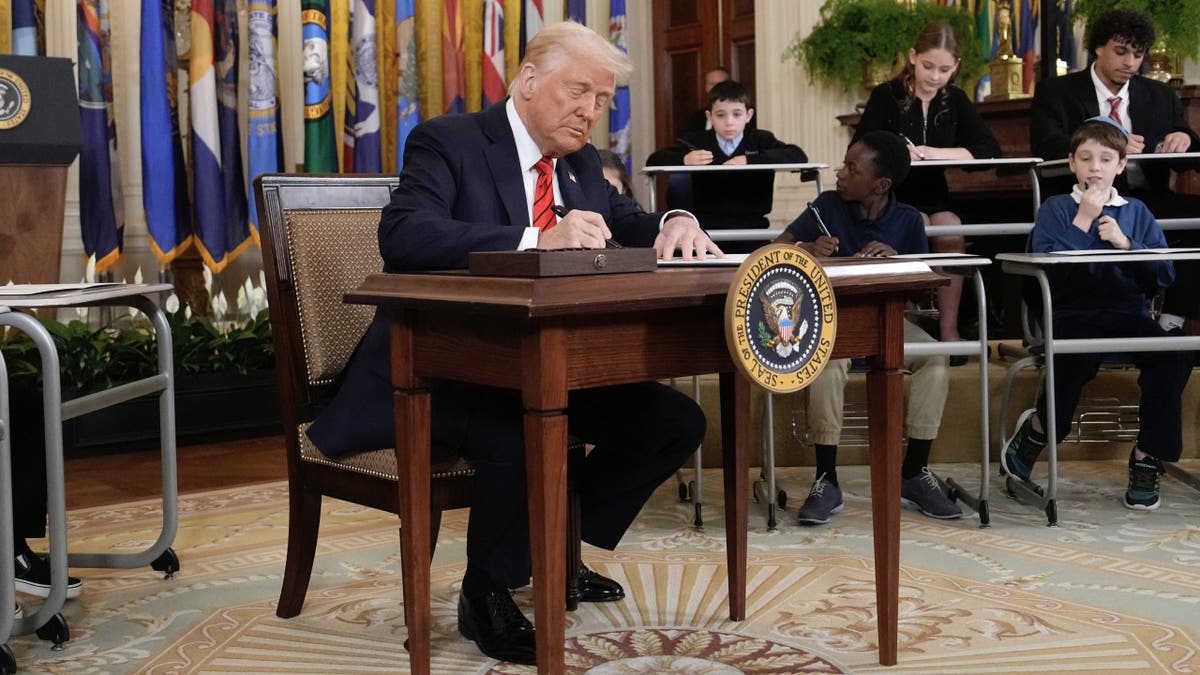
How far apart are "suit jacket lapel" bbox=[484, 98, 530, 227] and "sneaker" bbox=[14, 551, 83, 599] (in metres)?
1.12

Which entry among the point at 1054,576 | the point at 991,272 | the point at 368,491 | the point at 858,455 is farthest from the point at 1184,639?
the point at 991,272

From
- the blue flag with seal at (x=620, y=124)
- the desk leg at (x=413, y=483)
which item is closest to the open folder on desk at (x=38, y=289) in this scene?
the desk leg at (x=413, y=483)

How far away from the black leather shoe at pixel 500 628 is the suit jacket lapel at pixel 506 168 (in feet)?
2.10

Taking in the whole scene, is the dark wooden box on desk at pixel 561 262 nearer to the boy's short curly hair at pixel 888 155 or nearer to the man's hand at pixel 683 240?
the man's hand at pixel 683 240

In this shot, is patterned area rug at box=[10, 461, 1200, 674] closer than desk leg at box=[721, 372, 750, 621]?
Yes

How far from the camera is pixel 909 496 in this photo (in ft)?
10.5

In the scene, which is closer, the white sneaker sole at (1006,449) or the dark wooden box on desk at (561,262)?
the dark wooden box on desk at (561,262)

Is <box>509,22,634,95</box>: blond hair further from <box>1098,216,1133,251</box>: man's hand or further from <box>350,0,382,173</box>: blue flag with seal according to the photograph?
<box>350,0,382,173</box>: blue flag with seal

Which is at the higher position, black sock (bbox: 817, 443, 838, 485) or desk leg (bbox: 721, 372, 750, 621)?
desk leg (bbox: 721, 372, 750, 621)

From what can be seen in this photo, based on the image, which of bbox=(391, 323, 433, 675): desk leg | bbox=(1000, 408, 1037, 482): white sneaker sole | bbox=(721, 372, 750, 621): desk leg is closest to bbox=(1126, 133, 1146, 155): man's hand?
bbox=(1000, 408, 1037, 482): white sneaker sole

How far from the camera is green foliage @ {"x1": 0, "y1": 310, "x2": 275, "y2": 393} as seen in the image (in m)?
4.08

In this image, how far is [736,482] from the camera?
226cm

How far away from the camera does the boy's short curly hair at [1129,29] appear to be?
4117 mm

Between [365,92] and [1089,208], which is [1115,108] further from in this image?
[365,92]
